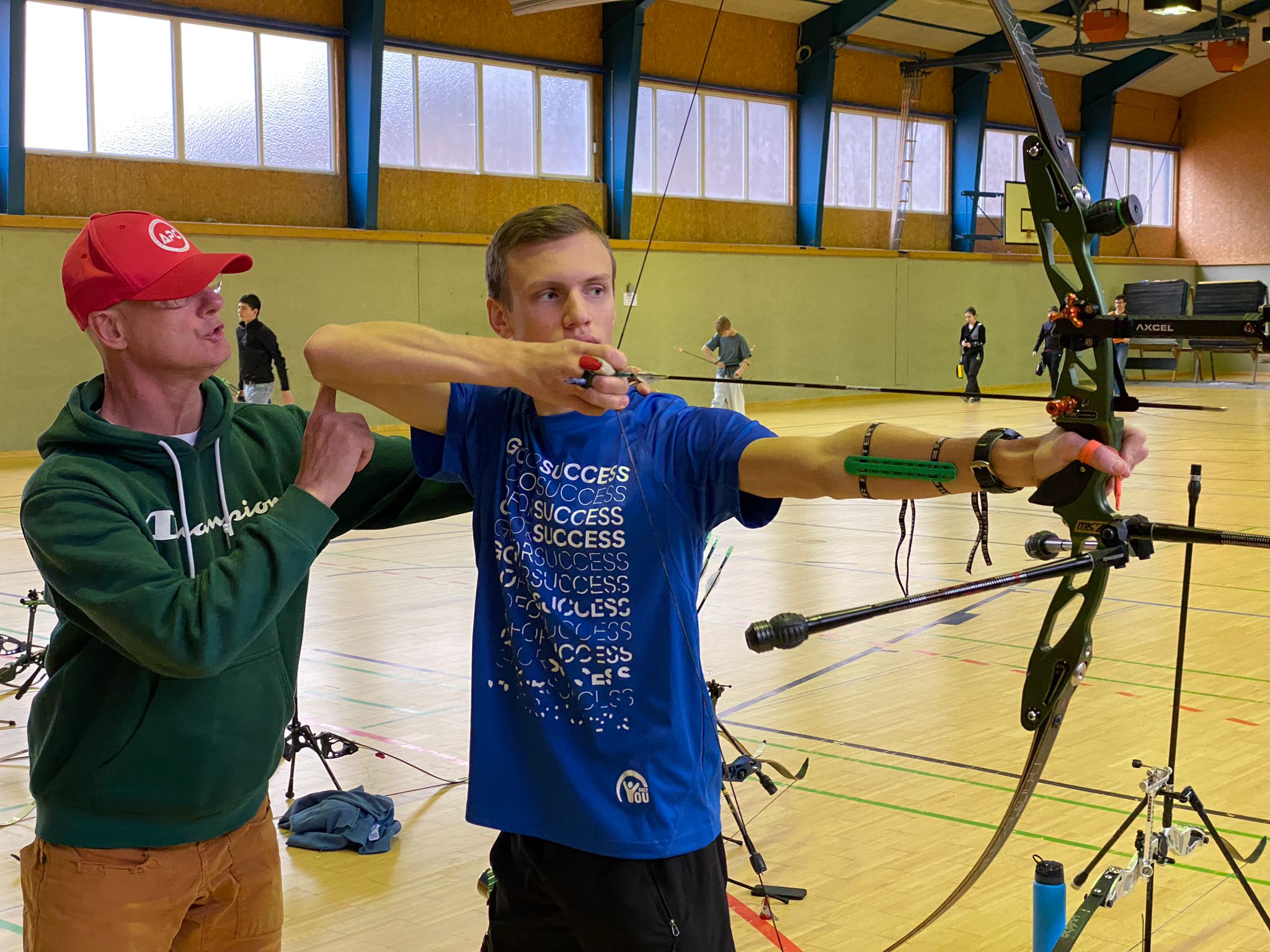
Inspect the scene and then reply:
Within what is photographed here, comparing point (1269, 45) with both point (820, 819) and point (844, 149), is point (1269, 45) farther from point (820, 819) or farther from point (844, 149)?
point (820, 819)

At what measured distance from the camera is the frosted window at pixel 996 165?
69.1ft

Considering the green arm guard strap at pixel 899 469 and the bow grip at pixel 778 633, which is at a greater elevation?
the green arm guard strap at pixel 899 469

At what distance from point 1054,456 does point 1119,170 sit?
24135mm

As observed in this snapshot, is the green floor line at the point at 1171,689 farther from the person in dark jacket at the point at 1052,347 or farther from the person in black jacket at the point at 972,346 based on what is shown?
the person in black jacket at the point at 972,346

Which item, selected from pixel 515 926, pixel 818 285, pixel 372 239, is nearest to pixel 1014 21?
pixel 515 926

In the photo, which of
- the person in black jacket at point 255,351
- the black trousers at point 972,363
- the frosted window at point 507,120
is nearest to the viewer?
the person in black jacket at point 255,351

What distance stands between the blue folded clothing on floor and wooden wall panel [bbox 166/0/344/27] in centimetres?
1170

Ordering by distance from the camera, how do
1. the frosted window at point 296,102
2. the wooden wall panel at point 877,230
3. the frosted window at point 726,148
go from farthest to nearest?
the wooden wall panel at point 877,230
the frosted window at point 726,148
the frosted window at point 296,102

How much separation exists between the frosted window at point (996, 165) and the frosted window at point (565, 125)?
7.08 metres

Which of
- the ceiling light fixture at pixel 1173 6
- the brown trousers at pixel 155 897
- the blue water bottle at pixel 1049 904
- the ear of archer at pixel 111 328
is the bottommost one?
the blue water bottle at pixel 1049 904

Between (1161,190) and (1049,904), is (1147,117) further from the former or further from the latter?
(1049,904)

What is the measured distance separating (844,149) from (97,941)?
1923 cm

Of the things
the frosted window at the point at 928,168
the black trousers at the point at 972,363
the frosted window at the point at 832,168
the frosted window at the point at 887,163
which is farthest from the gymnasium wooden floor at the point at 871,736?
the frosted window at the point at 928,168

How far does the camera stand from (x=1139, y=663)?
5375mm
